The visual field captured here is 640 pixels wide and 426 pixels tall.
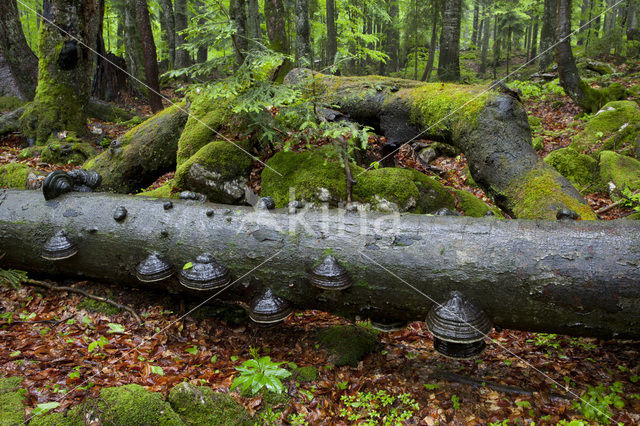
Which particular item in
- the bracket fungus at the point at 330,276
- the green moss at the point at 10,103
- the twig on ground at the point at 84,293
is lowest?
the twig on ground at the point at 84,293

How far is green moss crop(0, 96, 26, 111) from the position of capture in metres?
11.9

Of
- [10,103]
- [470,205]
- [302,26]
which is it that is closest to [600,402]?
[470,205]

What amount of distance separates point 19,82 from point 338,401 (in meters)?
15.4

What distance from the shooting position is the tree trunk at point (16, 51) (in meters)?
12.4

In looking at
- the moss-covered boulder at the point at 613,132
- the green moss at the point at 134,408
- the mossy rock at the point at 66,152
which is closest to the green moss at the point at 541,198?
the green moss at the point at 134,408

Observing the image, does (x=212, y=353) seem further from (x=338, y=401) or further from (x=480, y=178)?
(x=480, y=178)

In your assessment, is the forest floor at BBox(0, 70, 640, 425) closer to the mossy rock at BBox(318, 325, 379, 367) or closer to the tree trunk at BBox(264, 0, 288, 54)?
the mossy rock at BBox(318, 325, 379, 367)

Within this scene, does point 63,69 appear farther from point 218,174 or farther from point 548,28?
point 548,28

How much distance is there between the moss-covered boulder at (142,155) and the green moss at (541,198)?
6.34 meters

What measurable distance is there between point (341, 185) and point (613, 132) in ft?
29.3

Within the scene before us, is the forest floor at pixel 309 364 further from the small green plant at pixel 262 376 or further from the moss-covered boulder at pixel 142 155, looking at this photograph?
the moss-covered boulder at pixel 142 155

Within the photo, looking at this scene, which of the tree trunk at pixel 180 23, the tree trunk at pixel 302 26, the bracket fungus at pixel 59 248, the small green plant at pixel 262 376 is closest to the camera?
the small green plant at pixel 262 376

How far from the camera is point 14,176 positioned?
21.7 feet

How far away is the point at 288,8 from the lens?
70.9 feet
